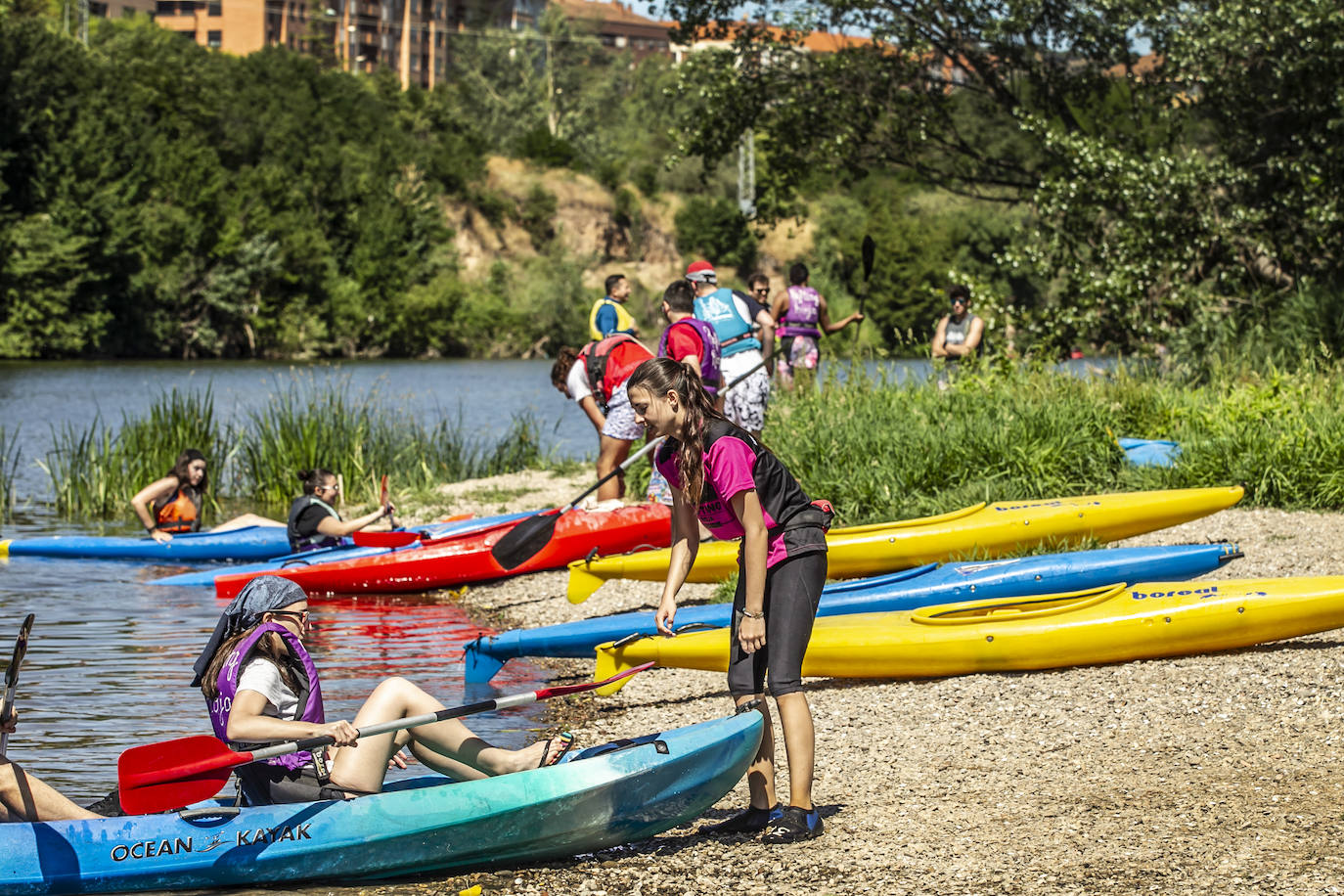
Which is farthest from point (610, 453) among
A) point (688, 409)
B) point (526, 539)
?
point (688, 409)

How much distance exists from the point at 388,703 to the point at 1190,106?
13833mm

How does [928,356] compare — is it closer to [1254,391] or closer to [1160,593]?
[1254,391]

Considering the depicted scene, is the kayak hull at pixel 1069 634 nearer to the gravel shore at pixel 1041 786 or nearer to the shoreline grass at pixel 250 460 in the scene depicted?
the gravel shore at pixel 1041 786

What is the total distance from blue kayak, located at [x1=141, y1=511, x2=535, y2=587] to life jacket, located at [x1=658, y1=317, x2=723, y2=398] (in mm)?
2311

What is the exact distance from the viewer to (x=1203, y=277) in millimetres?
14945

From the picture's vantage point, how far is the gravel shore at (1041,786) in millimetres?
4117

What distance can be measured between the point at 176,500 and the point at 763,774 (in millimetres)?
8918

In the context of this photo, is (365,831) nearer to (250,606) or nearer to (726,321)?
(250,606)

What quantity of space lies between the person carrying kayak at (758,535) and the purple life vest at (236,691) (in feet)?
4.49

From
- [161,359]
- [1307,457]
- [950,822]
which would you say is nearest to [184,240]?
[161,359]

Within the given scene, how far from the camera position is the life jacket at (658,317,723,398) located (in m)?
8.68

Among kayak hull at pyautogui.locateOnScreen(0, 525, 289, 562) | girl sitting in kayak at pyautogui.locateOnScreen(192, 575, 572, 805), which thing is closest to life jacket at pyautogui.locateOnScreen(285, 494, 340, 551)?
kayak hull at pyautogui.locateOnScreen(0, 525, 289, 562)

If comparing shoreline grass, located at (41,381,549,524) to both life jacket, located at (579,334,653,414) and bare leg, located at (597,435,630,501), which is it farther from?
life jacket, located at (579,334,653,414)

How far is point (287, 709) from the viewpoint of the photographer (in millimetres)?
4375
